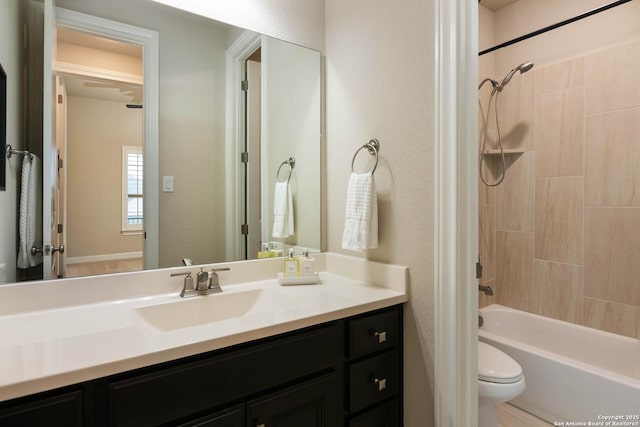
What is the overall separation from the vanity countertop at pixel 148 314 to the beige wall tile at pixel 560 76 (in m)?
1.82

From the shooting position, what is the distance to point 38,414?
69cm

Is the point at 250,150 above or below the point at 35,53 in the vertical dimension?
below

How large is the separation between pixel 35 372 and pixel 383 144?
1286mm

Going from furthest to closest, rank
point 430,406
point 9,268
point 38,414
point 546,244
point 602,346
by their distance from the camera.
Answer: point 546,244, point 602,346, point 430,406, point 9,268, point 38,414

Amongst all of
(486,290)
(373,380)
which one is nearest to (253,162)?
(373,380)

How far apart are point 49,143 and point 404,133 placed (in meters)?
1.27

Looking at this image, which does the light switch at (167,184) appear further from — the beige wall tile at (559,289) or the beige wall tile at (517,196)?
the beige wall tile at (559,289)

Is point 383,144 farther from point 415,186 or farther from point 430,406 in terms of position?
point 430,406

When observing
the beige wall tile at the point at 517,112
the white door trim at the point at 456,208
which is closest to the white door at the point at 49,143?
the white door trim at the point at 456,208

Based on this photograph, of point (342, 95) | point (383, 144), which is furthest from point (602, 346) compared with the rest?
point (342, 95)

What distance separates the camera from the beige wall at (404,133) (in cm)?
126

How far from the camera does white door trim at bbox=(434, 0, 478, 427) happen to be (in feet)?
3.78

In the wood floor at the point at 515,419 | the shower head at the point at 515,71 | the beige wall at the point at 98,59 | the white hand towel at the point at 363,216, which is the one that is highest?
the shower head at the point at 515,71

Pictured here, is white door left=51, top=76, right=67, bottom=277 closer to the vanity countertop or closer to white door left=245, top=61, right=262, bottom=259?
the vanity countertop
